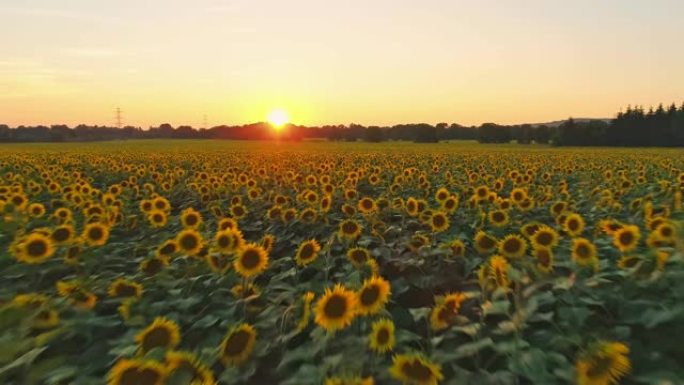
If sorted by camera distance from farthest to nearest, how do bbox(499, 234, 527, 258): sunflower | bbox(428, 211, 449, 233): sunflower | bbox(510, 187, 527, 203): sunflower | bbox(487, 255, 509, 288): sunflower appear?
bbox(510, 187, 527, 203): sunflower
bbox(428, 211, 449, 233): sunflower
bbox(499, 234, 527, 258): sunflower
bbox(487, 255, 509, 288): sunflower

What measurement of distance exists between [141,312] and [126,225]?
13.3 ft

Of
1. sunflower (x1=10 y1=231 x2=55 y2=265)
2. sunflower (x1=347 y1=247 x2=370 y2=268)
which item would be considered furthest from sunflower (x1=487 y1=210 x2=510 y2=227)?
sunflower (x1=10 y1=231 x2=55 y2=265)

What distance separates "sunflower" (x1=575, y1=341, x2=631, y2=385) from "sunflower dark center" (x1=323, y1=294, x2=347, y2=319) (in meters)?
1.33

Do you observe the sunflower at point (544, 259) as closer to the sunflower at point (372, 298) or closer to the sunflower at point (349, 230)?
the sunflower at point (372, 298)

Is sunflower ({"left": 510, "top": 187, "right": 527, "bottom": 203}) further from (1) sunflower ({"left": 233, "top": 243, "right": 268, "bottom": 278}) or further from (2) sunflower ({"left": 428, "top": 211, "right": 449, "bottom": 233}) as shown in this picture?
(1) sunflower ({"left": 233, "top": 243, "right": 268, "bottom": 278})

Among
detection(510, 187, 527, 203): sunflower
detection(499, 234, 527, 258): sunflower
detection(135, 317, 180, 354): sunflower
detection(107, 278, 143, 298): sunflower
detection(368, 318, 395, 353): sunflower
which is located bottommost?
detection(107, 278, 143, 298): sunflower

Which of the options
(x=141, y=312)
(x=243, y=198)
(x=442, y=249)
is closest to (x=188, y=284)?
(x=141, y=312)

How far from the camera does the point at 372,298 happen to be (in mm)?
3348

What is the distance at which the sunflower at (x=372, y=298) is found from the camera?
331cm

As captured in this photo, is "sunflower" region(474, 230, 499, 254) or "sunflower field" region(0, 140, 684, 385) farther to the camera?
"sunflower" region(474, 230, 499, 254)

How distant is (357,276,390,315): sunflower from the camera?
331 centimetres

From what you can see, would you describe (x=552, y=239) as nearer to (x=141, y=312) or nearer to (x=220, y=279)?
(x=220, y=279)

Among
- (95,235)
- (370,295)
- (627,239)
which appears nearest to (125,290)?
(95,235)

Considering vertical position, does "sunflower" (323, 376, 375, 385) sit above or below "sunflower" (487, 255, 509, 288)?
below
